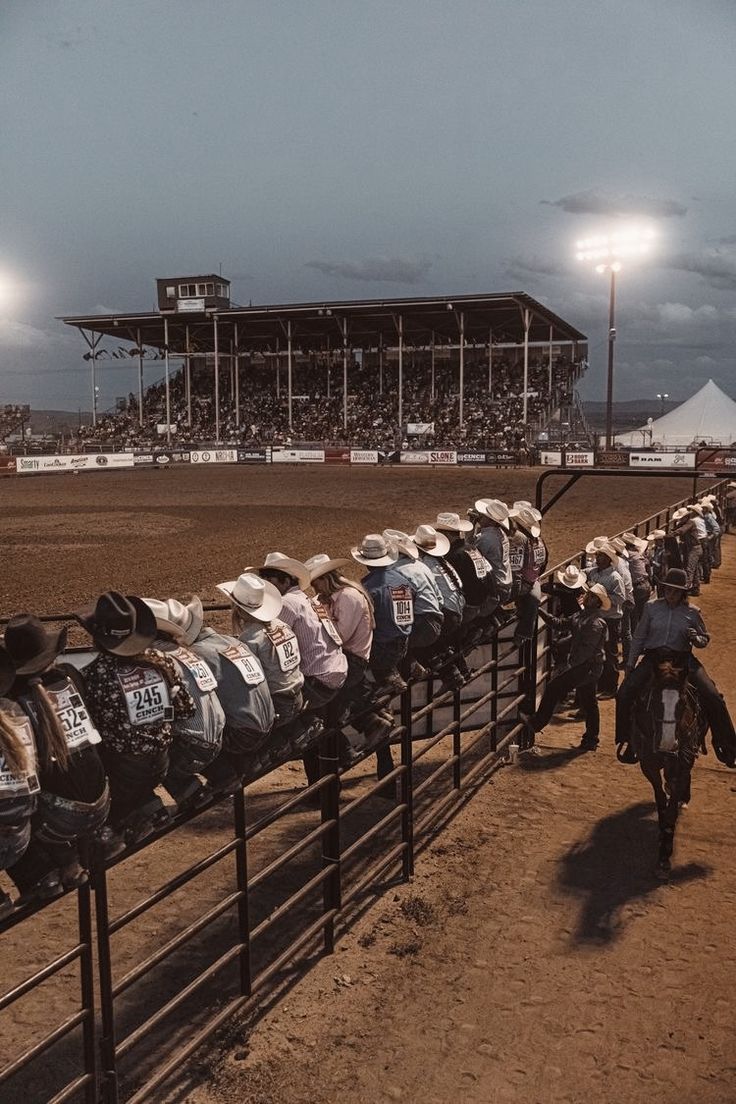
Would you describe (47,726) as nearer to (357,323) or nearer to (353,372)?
(357,323)

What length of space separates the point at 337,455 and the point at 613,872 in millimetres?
49832

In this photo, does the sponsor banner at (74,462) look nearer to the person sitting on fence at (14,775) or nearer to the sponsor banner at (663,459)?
the sponsor banner at (663,459)

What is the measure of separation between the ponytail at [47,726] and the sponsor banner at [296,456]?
2071 inches

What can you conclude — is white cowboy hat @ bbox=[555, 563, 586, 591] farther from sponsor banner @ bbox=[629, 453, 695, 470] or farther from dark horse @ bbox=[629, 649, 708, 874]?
sponsor banner @ bbox=[629, 453, 695, 470]

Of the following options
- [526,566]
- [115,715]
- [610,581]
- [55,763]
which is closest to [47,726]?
[55,763]

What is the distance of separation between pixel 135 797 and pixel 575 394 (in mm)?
66912

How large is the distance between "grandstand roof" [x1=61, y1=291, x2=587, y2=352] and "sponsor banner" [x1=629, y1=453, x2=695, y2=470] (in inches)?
456

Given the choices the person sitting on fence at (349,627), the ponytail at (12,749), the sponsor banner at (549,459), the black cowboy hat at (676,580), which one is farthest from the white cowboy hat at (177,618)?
the sponsor banner at (549,459)

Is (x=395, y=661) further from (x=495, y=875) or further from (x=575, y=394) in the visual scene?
(x=575, y=394)

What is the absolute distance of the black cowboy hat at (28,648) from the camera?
10.4ft

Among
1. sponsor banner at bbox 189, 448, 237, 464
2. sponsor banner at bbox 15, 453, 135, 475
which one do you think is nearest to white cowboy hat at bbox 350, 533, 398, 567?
sponsor banner at bbox 15, 453, 135, 475

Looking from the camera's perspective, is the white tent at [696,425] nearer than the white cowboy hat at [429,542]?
No

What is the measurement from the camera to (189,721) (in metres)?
3.95

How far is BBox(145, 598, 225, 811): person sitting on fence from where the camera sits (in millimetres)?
3965
